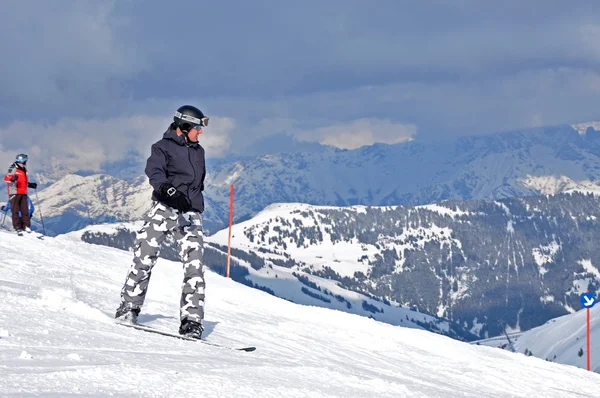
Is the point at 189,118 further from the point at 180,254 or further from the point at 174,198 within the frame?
the point at 180,254

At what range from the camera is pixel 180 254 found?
11242 mm

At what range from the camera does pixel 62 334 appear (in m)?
8.94

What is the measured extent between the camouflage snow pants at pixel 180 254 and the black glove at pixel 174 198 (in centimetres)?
16

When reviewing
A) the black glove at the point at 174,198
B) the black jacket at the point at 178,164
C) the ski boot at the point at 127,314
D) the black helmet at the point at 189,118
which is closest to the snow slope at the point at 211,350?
the ski boot at the point at 127,314

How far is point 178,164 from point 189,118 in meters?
0.69

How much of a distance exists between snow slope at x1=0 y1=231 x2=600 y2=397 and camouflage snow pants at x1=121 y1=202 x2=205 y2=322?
659 mm

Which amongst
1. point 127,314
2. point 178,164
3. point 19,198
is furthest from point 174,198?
point 19,198

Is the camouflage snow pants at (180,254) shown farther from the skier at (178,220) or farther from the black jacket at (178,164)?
the black jacket at (178,164)

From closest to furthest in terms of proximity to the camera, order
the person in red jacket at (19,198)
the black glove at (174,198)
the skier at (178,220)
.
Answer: the black glove at (174,198), the skier at (178,220), the person in red jacket at (19,198)

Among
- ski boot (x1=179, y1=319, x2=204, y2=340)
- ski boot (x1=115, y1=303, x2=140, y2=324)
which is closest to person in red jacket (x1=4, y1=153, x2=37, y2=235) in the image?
ski boot (x1=115, y1=303, x2=140, y2=324)

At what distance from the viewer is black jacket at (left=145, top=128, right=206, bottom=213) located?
11.0 meters

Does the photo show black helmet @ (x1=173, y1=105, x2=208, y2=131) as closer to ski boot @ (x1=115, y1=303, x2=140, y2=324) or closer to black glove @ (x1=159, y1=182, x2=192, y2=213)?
black glove @ (x1=159, y1=182, x2=192, y2=213)

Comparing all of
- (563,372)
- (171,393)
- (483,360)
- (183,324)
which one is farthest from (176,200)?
(563,372)

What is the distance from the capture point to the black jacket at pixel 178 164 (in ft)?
36.2
